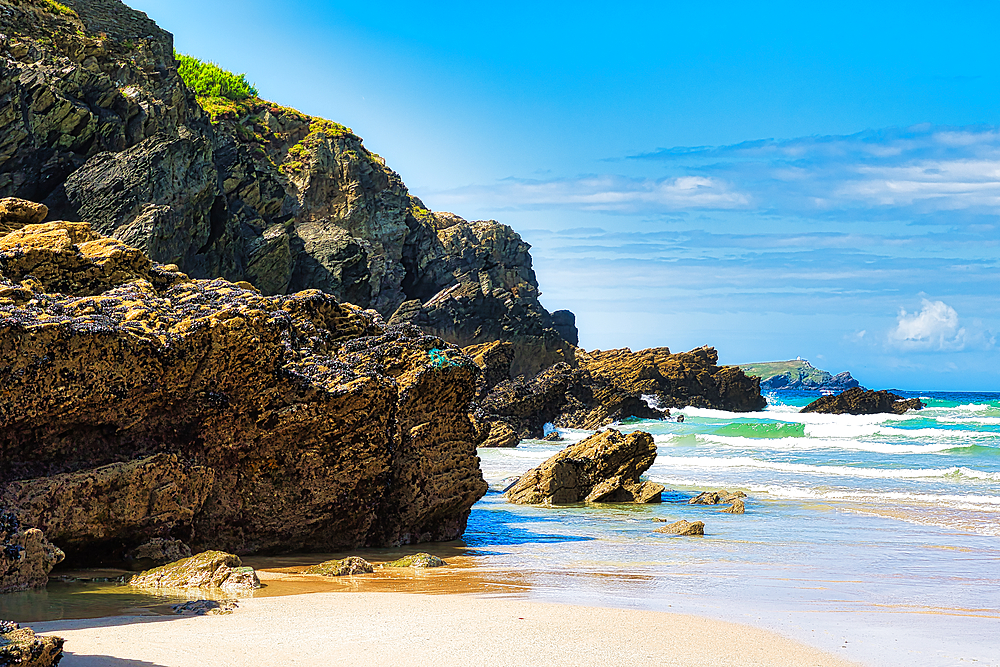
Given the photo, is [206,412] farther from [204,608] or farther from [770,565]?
[770,565]

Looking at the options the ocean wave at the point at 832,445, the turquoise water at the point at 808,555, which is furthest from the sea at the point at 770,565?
the ocean wave at the point at 832,445

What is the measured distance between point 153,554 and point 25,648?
13.6 ft

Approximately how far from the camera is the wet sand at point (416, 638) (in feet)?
16.4

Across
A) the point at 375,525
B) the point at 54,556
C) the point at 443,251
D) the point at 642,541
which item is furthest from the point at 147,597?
the point at 443,251

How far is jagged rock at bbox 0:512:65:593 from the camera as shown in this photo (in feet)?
20.5

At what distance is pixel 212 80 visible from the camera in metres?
56.4

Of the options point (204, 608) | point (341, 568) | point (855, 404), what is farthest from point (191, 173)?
point (855, 404)

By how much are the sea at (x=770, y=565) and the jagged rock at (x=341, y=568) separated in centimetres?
22

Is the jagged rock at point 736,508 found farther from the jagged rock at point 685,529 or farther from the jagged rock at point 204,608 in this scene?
the jagged rock at point 204,608

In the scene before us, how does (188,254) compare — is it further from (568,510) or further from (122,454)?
(122,454)

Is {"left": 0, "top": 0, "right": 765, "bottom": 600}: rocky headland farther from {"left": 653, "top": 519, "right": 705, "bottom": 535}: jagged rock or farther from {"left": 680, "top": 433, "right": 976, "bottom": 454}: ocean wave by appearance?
{"left": 680, "top": 433, "right": 976, "bottom": 454}: ocean wave

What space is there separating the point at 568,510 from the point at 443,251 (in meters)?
53.4

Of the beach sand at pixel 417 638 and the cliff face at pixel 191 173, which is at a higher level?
the cliff face at pixel 191 173

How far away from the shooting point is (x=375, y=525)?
978cm
